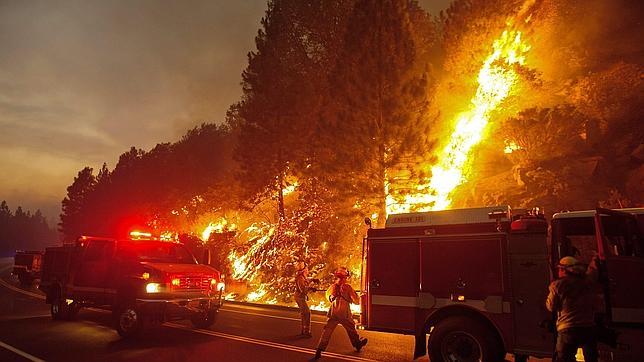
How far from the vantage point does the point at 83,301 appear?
12.4 m

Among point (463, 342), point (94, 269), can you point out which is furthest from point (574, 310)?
point (94, 269)

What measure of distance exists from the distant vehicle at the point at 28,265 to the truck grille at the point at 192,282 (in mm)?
22504

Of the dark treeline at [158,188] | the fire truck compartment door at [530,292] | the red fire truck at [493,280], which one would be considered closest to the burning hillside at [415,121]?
the dark treeline at [158,188]

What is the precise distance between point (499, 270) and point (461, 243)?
2.49 feet

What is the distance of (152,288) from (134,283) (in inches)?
26.3

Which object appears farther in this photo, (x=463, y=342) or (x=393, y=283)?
(x=393, y=283)

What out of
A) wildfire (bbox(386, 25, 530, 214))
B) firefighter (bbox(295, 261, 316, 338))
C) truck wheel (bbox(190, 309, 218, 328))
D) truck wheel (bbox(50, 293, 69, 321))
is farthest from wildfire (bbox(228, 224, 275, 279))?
firefighter (bbox(295, 261, 316, 338))

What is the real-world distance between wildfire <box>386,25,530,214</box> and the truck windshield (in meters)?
13.6

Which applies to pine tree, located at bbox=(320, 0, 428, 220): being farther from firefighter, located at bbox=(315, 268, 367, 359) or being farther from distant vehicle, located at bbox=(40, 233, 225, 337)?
firefighter, located at bbox=(315, 268, 367, 359)

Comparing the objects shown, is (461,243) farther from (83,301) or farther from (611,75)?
(611,75)

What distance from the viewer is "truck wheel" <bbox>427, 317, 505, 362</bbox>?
21.2 ft

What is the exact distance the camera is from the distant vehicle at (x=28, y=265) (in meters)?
28.0

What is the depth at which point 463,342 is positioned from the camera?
6.75 metres

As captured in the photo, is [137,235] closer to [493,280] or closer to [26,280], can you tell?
[493,280]
